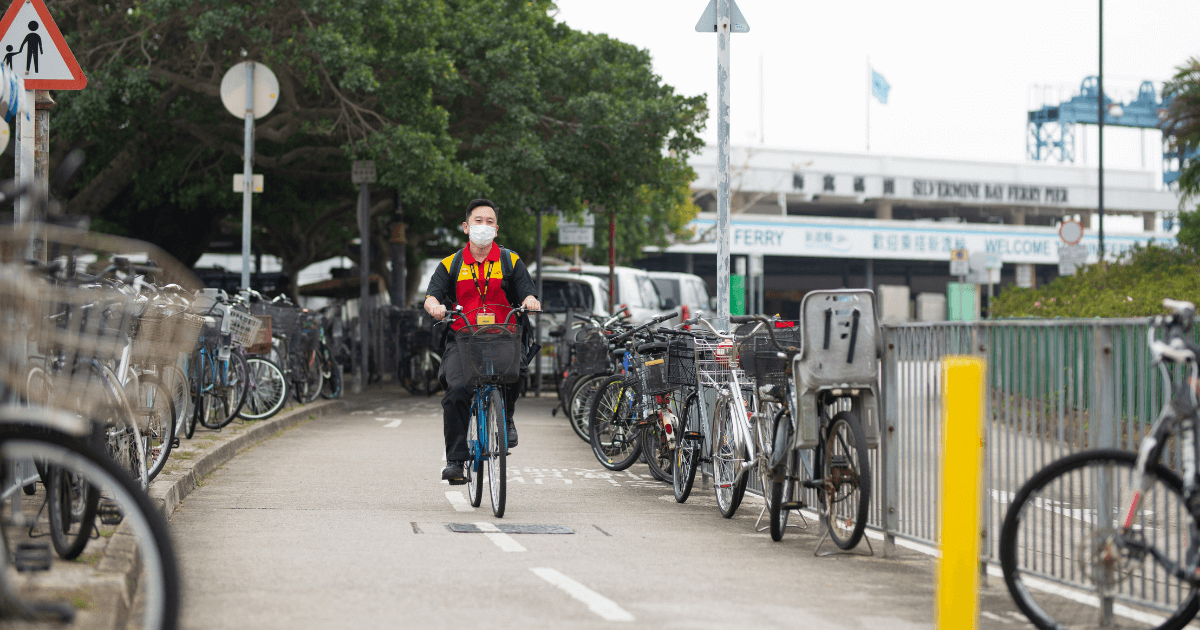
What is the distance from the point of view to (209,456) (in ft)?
31.9

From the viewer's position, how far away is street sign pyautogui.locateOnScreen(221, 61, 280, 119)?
1353cm

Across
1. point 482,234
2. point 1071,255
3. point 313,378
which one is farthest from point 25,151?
point 1071,255

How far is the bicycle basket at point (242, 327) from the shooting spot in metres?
12.0

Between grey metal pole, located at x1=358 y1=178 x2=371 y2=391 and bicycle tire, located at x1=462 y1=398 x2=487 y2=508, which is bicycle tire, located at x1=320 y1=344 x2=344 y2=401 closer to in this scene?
grey metal pole, located at x1=358 y1=178 x2=371 y2=391

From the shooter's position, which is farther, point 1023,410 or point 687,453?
point 687,453

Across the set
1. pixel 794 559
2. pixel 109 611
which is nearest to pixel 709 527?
pixel 794 559

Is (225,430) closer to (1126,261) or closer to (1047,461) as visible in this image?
(1047,461)

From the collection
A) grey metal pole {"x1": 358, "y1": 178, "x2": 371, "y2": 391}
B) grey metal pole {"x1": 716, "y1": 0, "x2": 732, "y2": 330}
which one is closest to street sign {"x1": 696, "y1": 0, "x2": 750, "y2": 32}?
grey metal pole {"x1": 716, "y1": 0, "x2": 732, "y2": 330}

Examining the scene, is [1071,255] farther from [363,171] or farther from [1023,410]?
[1023,410]

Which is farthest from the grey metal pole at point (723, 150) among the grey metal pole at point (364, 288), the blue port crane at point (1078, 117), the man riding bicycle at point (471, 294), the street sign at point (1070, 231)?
the blue port crane at point (1078, 117)

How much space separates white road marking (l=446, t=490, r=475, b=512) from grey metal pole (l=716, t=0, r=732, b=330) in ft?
7.80

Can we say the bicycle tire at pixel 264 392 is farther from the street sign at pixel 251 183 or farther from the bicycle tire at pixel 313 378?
the bicycle tire at pixel 313 378

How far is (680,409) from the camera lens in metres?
9.07

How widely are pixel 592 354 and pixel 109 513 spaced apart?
29.8 feet
